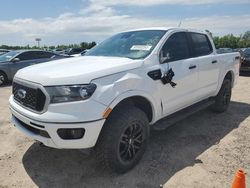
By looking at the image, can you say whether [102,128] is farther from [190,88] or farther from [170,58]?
[190,88]

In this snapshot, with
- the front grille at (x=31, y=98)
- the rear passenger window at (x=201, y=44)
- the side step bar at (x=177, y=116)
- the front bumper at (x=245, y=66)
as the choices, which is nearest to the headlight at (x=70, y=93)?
the front grille at (x=31, y=98)

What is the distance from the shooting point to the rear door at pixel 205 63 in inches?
210

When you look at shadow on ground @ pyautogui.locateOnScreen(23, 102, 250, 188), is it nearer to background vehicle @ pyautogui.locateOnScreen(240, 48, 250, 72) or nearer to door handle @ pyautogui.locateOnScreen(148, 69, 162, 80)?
door handle @ pyautogui.locateOnScreen(148, 69, 162, 80)

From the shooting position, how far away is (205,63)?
546cm

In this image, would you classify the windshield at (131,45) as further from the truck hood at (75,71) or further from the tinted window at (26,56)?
the tinted window at (26,56)

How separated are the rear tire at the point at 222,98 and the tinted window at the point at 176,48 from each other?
1810mm

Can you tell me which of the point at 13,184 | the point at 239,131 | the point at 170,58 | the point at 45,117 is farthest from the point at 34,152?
the point at 239,131

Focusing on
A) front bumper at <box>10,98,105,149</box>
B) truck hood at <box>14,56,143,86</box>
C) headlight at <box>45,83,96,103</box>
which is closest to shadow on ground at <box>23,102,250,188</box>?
front bumper at <box>10,98,105,149</box>

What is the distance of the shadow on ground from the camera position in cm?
367

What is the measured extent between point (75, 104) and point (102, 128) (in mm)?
488

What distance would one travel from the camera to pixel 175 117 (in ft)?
15.6

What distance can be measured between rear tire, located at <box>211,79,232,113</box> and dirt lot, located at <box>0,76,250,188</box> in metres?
0.84

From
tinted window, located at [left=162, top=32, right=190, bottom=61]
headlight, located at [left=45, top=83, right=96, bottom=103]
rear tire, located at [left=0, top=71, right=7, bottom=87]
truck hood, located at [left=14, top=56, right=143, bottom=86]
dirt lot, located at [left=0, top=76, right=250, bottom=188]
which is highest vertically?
tinted window, located at [left=162, top=32, right=190, bottom=61]

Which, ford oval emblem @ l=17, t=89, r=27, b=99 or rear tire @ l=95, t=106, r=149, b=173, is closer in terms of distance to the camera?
rear tire @ l=95, t=106, r=149, b=173
